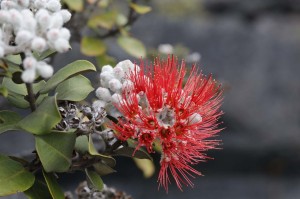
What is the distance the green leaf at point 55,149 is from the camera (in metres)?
0.85

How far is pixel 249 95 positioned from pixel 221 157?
1.20 feet

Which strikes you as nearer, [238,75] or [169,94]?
[169,94]

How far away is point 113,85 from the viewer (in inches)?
34.1

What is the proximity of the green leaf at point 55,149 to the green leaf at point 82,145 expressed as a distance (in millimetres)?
41

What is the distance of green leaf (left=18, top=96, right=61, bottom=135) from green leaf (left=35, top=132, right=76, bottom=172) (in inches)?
0.8

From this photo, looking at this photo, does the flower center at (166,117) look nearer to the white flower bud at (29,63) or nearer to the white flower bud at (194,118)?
the white flower bud at (194,118)

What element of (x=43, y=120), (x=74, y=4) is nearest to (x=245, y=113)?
(x=74, y=4)

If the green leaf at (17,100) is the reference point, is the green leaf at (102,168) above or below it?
below

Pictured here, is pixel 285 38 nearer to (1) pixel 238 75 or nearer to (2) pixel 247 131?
(1) pixel 238 75

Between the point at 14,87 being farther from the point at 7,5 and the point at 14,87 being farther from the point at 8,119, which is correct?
the point at 7,5

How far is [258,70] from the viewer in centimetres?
323

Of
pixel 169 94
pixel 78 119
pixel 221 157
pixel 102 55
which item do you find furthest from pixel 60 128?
pixel 221 157

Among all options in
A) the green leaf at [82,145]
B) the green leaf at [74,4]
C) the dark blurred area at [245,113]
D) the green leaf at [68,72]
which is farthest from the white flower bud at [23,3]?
the dark blurred area at [245,113]

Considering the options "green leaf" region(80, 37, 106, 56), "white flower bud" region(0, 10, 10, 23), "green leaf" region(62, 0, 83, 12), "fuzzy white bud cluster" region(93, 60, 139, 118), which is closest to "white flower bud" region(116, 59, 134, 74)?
"fuzzy white bud cluster" region(93, 60, 139, 118)
